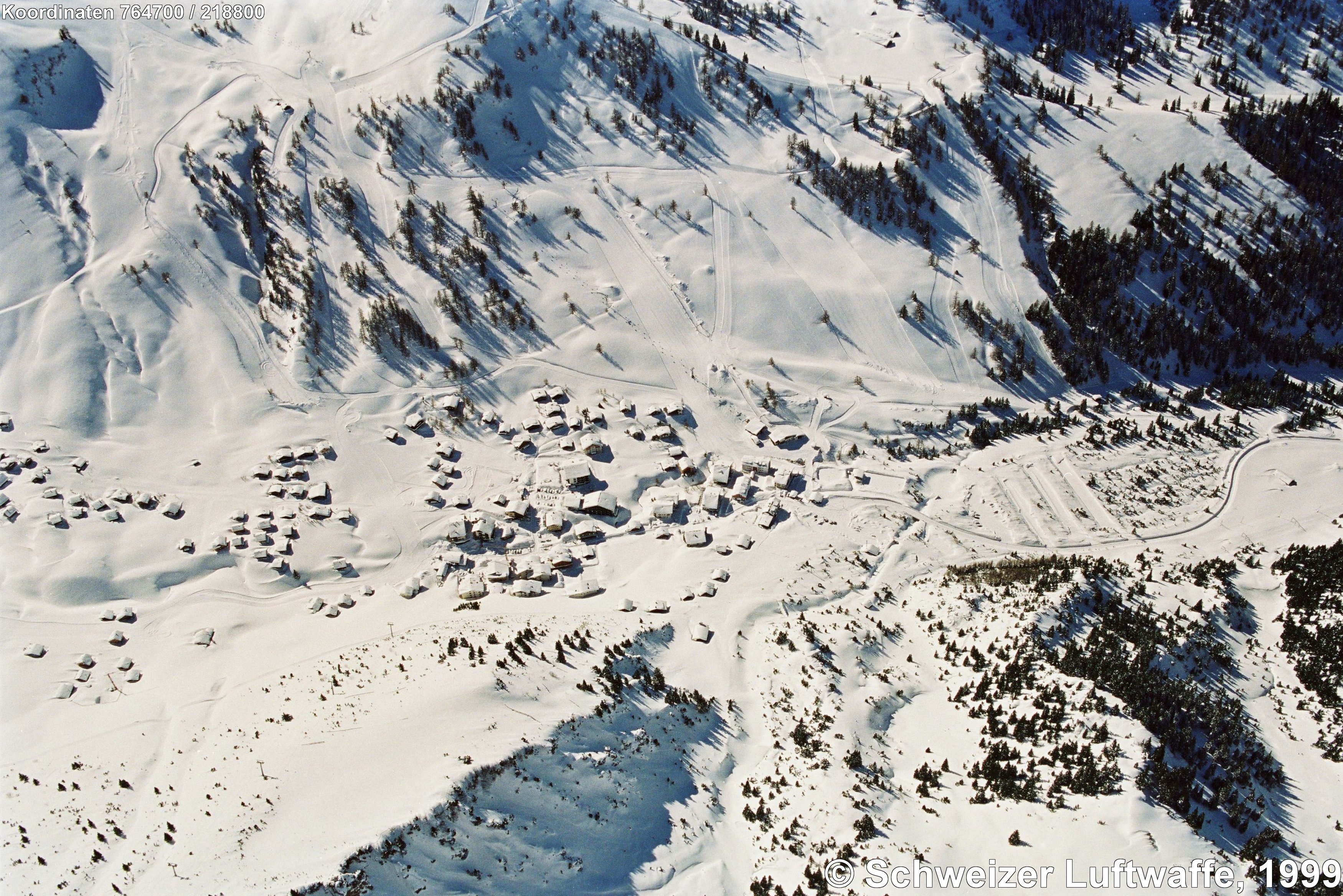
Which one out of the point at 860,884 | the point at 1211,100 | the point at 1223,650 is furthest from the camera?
the point at 1211,100

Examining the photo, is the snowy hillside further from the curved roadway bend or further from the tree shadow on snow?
the curved roadway bend

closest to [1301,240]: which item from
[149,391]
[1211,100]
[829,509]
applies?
[1211,100]

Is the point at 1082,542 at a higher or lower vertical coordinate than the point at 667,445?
higher

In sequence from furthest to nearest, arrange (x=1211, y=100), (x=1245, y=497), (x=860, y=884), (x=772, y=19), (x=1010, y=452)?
(x=772, y=19) → (x=1211, y=100) → (x=1010, y=452) → (x=1245, y=497) → (x=860, y=884)

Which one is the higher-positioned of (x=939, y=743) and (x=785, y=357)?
(x=785, y=357)

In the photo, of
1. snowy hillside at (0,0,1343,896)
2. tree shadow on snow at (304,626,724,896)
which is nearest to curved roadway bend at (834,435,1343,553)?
snowy hillside at (0,0,1343,896)

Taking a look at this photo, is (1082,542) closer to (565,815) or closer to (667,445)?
(667,445)

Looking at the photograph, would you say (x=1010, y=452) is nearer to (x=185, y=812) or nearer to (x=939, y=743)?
(x=939, y=743)

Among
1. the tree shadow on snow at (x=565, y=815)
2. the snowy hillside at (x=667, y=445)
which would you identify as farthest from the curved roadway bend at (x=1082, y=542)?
the tree shadow on snow at (x=565, y=815)

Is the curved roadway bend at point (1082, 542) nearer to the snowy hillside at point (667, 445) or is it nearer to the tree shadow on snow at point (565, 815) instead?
the snowy hillside at point (667, 445)

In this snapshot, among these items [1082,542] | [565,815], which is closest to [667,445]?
[1082,542]
